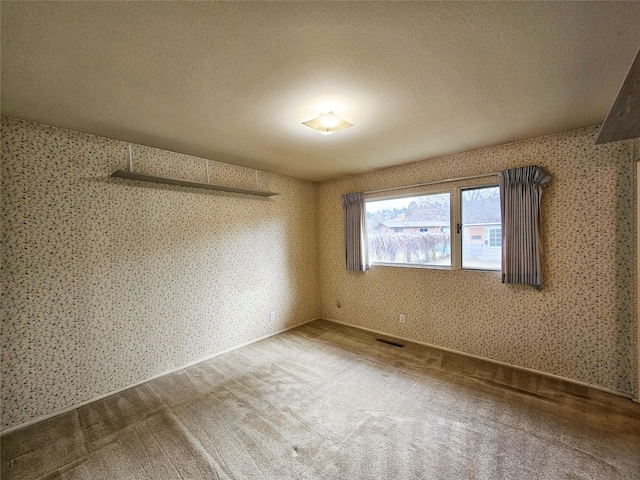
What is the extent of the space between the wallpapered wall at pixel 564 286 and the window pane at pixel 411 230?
236 millimetres

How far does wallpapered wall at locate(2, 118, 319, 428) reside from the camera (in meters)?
2.08

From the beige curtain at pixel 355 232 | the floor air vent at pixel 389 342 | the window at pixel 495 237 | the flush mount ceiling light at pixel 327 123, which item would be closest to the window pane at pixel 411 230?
the beige curtain at pixel 355 232

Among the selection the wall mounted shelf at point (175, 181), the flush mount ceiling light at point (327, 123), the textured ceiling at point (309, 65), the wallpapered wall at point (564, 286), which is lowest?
the wallpapered wall at point (564, 286)

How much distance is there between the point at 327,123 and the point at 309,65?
2.03 ft

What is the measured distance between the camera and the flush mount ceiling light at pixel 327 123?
206cm

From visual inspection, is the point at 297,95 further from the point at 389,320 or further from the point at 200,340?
the point at 389,320

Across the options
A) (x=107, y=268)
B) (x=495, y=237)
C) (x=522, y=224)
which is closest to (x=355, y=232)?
(x=495, y=237)

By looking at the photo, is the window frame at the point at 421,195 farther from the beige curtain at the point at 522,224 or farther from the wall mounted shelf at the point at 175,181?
the wall mounted shelf at the point at 175,181

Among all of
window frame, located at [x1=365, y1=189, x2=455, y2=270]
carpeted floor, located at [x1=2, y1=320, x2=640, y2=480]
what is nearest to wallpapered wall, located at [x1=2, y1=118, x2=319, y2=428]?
carpeted floor, located at [x1=2, y1=320, x2=640, y2=480]

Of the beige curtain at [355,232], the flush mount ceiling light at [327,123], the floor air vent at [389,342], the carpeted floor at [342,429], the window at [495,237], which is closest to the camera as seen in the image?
the carpeted floor at [342,429]

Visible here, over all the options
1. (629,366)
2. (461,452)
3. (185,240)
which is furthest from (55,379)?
(629,366)

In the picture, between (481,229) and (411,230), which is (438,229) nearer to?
(411,230)

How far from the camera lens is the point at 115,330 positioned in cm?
253

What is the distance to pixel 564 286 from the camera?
2.56 meters
